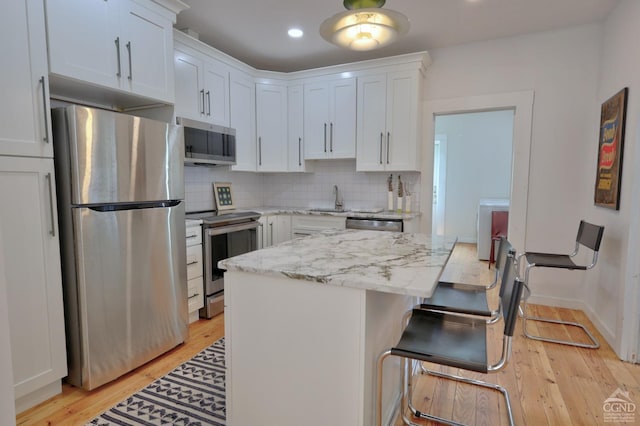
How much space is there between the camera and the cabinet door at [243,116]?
357 cm

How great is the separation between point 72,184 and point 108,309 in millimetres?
742

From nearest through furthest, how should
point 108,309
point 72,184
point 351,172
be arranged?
point 72,184, point 108,309, point 351,172

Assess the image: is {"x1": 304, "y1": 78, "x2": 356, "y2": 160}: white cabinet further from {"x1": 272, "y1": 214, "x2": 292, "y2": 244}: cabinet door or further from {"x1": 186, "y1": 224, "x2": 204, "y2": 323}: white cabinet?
{"x1": 186, "y1": 224, "x2": 204, "y2": 323}: white cabinet

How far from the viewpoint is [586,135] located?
123 inches

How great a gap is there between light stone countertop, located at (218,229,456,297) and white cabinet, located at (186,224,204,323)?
1.26 meters

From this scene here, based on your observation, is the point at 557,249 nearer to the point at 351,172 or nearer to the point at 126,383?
the point at 351,172

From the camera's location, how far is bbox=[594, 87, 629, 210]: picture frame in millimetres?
2439

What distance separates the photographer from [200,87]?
313cm

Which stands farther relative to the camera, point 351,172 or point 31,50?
point 351,172

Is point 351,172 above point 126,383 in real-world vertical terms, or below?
above

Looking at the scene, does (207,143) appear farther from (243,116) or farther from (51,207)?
(51,207)

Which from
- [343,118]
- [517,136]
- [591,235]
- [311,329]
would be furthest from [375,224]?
[311,329]

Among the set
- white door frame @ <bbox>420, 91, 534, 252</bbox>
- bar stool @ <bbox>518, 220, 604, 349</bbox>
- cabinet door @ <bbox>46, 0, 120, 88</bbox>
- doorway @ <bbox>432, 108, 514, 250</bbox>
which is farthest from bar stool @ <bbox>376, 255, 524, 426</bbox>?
doorway @ <bbox>432, 108, 514, 250</bbox>

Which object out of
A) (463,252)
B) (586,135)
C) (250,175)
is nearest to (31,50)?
(250,175)
